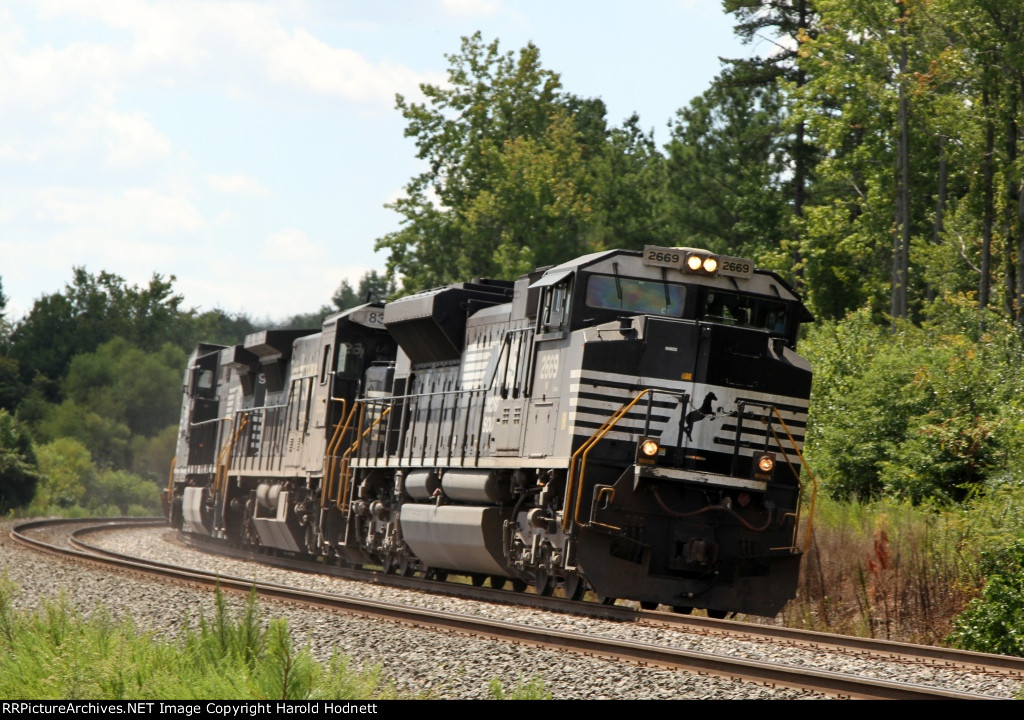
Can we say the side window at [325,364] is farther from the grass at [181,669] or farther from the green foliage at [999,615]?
the grass at [181,669]

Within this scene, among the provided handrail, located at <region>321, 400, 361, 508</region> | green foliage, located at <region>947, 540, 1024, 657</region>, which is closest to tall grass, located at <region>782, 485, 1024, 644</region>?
green foliage, located at <region>947, 540, 1024, 657</region>

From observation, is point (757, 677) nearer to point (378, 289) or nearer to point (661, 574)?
point (661, 574)

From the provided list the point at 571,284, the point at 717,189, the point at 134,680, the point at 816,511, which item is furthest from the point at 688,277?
the point at 717,189

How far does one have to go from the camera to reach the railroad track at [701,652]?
8.39 metres

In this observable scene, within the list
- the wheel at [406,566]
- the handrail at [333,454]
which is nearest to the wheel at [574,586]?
the wheel at [406,566]

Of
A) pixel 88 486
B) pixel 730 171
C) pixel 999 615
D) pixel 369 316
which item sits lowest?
pixel 88 486

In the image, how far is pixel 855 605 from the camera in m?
15.5

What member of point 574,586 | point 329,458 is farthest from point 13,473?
point 574,586

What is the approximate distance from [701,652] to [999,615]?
4.17 metres

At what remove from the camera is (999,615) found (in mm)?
12836

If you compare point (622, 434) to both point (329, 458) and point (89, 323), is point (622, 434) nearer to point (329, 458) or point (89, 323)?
point (329, 458)

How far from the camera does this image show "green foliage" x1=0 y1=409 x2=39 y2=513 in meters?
41.9

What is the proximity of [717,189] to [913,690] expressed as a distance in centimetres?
3967

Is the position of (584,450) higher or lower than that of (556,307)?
lower
